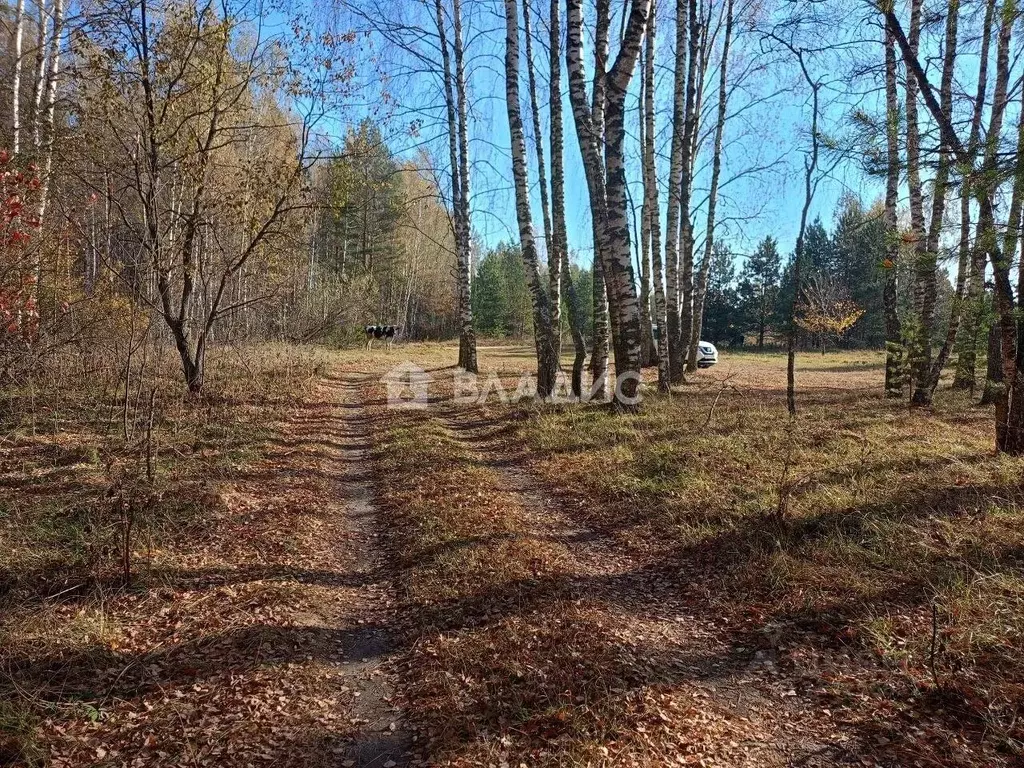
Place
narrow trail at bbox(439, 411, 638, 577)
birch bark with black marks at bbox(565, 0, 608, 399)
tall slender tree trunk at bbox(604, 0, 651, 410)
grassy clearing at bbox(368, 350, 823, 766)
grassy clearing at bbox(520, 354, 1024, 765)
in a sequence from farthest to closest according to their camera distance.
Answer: birch bark with black marks at bbox(565, 0, 608, 399)
tall slender tree trunk at bbox(604, 0, 651, 410)
narrow trail at bbox(439, 411, 638, 577)
grassy clearing at bbox(520, 354, 1024, 765)
grassy clearing at bbox(368, 350, 823, 766)

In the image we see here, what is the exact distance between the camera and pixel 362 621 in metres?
3.72

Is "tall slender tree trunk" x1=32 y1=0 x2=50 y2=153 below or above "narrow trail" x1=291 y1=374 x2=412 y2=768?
above

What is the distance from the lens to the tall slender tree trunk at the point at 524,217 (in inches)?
423

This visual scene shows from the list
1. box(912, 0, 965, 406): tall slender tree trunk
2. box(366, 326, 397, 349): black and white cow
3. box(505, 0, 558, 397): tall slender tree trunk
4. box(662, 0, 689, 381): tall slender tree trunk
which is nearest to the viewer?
box(912, 0, 965, 406): tall slender tree trunk

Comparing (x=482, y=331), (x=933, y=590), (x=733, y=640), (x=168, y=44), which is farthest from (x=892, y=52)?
(x=482, y=331)

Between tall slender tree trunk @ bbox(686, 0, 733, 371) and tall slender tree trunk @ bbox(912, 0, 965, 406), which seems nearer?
tall slender tree trunk @ bbox(912, 0, 965, 406)

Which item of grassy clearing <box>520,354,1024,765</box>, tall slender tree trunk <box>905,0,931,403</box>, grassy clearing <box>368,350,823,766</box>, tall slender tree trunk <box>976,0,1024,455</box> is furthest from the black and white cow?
tall slender tree trunk <box>976,0,1024,455</box>

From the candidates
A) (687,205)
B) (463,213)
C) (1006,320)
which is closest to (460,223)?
(463,213)

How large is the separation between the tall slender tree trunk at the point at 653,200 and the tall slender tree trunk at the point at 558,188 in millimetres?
1976

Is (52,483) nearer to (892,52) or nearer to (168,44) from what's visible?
(168,44)

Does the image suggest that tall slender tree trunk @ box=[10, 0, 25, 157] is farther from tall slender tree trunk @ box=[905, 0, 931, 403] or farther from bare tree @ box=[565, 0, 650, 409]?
tall slender tree trunk @ box=[905, 0, 931, 403]

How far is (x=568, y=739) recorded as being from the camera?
249cm

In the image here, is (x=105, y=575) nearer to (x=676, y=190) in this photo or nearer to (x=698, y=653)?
(x=698, y=653)

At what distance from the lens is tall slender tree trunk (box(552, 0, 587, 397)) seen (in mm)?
11531
